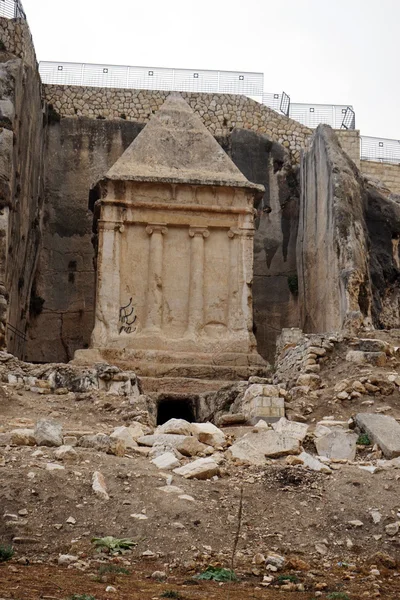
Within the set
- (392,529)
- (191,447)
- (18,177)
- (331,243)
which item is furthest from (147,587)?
(18,177)

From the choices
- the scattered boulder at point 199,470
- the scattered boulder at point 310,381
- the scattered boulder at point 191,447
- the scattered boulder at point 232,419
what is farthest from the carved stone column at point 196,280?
the scattered boulder at point 199,470

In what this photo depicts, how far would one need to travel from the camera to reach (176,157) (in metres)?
18.6

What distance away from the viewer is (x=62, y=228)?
2255 centimetres

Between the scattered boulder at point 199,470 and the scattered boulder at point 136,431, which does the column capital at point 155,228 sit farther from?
the scattered boulder at point 199,470

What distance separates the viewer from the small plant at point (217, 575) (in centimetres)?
617

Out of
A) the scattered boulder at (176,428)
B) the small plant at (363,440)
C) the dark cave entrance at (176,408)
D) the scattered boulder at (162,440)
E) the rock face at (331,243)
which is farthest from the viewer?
the rock face at (331,243)

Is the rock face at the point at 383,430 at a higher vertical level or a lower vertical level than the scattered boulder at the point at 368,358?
lower

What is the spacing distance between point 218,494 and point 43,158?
52.3 ft

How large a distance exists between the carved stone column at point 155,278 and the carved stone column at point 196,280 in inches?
21.4

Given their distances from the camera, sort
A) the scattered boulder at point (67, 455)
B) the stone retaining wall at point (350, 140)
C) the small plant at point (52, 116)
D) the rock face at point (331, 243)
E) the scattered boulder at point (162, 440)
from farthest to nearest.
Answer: the stone retaining wall at point (350, 140)
the small plant at point (52, 116)
the rock face at point (331, 243)
the scattered boulder at point (162, 440)
the scattered boulder at point (67, 455)

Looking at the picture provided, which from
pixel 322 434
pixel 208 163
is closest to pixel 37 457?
pixel 322 434

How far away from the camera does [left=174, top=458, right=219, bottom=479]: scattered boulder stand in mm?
8242

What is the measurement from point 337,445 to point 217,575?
156 inches

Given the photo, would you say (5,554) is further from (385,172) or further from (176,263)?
(385,172)
